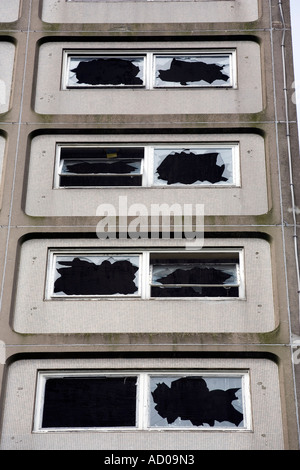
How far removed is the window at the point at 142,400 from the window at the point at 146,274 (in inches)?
63.0

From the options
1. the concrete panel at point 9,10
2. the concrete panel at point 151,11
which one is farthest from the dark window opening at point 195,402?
the concrete panel at point 9,10

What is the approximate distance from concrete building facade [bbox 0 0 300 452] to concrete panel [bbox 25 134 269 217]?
3cm

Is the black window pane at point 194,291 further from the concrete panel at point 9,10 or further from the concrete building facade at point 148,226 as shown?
the concrete panel at point 9,10

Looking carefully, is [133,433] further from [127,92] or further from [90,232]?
[127,92]

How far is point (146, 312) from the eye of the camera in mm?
14812

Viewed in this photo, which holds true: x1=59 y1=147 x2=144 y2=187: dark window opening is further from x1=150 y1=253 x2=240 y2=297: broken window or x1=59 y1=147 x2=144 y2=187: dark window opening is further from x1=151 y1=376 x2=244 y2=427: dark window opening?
x1=151 y1=376 x2=244 y2=427: dark window opening

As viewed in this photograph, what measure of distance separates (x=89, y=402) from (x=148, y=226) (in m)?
3.71

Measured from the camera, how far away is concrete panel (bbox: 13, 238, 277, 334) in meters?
14.7

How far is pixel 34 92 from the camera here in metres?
17.6

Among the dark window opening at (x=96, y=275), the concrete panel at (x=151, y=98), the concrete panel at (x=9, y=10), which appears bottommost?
A: the dark window opening at (x=96, y=275)

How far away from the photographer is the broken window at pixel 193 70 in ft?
58.7

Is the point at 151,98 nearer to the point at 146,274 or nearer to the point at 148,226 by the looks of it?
the point at 148,226

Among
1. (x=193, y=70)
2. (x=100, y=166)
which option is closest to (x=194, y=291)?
(x=100, y=166)
